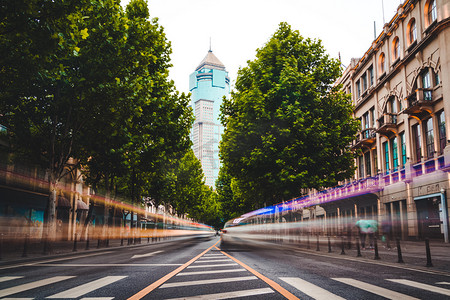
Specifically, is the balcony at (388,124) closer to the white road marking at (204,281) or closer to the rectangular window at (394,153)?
the rectangular window at (394,153)

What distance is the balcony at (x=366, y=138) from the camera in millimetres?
33844

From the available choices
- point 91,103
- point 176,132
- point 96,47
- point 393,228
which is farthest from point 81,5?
point 393,228

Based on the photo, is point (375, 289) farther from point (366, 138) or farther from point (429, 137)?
point (366, 138)

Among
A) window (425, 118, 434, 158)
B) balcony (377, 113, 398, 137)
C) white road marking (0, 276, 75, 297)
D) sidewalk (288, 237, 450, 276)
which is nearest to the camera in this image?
white road marking (0, 276, 75, 297)

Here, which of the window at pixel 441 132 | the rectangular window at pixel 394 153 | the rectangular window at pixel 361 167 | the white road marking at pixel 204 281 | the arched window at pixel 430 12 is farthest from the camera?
the rectangular window at pixel 361 167

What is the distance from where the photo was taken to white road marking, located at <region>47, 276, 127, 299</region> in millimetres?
5457

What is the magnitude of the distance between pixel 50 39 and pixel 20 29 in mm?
718

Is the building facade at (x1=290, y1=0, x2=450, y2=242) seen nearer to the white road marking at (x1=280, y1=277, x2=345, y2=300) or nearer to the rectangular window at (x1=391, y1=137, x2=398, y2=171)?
the rectangular window at (x1=391, y1=137, x2=398, y2=171)

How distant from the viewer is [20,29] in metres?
9.63

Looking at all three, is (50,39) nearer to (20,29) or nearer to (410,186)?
(20,29)

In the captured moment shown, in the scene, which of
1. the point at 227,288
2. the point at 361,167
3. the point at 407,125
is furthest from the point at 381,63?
the point at 227,288

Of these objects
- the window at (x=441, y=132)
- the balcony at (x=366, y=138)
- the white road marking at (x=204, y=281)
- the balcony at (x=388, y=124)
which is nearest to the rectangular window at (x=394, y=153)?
the balcony at (x=388, y=124)

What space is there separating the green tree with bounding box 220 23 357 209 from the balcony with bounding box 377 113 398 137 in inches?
285

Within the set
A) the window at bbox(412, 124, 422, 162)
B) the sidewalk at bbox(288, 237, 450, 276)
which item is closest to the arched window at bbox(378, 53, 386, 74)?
the window at bbox(412, 124, 422, 162)
